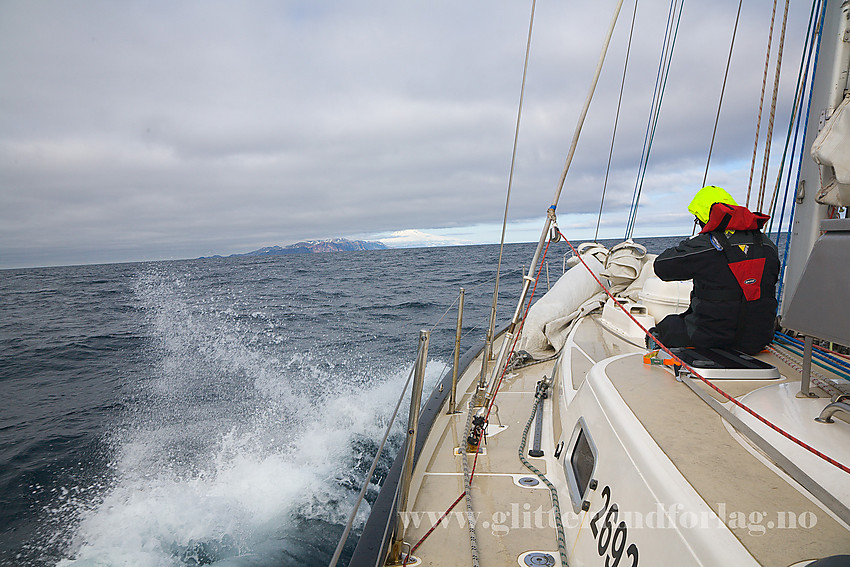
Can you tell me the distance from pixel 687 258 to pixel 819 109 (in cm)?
134

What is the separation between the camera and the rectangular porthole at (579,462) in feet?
5.90

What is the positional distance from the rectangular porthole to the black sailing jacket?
0.89 metres

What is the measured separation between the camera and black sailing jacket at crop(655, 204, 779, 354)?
2293mm

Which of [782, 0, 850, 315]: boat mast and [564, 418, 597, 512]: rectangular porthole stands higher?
[782, 0, 850, 315]: boat mast

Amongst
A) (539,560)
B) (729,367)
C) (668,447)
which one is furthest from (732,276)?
(539,560)

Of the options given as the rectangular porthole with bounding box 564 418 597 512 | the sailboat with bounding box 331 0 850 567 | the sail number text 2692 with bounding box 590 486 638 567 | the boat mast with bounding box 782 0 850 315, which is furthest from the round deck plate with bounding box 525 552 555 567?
the boat mast with bounding box 782 0 850 315

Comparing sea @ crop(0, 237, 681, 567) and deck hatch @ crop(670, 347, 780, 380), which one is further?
sea @ crop(0, 237, 681, 567)

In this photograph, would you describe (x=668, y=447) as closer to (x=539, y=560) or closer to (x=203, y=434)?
(x=539, y=560)

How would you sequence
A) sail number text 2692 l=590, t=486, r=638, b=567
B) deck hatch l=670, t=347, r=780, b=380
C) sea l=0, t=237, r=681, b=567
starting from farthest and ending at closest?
sea l=0, t=237, r=681, b=567 < deck hatch l=670, t=347, r=780, b=380 < sail number text 2692 l=590, t=486, r=638, b=567

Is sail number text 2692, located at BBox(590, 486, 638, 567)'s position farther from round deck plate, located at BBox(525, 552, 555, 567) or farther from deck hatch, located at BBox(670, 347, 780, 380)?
deck hatch, located at BBox(670, 347, 780, 380)

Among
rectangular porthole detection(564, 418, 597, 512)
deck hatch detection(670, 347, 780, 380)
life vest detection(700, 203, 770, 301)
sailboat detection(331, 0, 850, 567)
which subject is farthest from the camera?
life vest detection(700, 203, 770, 301)

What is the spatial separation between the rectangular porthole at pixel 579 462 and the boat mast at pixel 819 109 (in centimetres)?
154

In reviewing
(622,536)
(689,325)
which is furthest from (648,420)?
(689,325)

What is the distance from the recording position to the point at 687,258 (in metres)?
2.34
